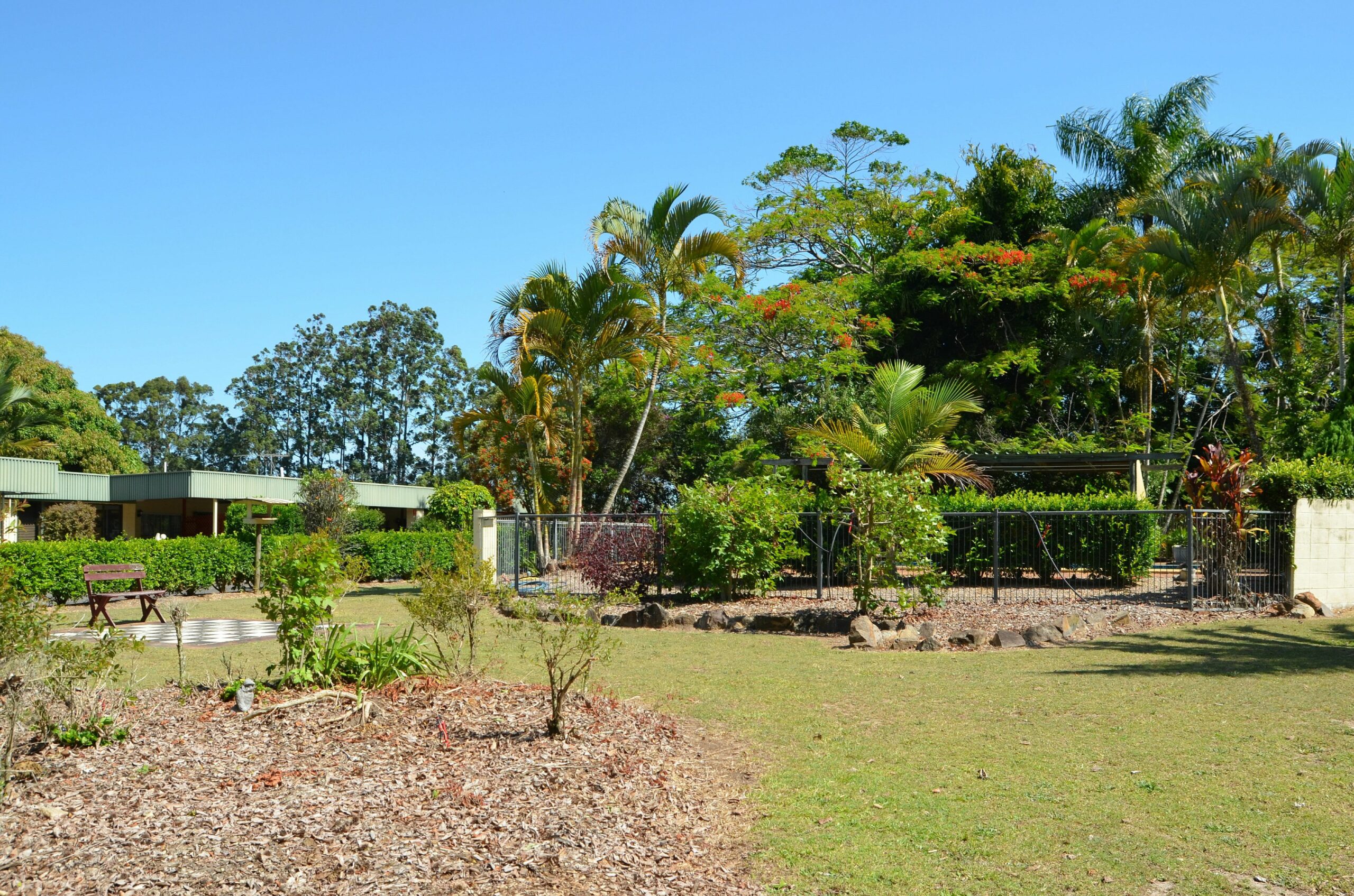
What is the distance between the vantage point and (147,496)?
1342 inches

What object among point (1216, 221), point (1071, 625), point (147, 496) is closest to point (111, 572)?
point (1071, 625)

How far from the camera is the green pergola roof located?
31359mm

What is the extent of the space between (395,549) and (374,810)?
18994 millimetres

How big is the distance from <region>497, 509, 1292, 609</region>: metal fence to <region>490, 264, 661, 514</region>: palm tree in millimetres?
3659

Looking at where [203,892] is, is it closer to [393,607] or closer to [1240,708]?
[1240,708]

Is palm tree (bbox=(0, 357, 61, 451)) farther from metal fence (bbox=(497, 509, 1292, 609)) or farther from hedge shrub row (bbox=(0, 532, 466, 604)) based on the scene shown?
metal fence (bbox=(497, 509, 1292, 609))

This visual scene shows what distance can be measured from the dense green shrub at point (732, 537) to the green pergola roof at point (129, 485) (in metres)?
19.6

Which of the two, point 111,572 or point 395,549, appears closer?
point 111,572

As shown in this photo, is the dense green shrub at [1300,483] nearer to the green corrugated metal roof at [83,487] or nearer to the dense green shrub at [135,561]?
the dense green shrub at [135,561]

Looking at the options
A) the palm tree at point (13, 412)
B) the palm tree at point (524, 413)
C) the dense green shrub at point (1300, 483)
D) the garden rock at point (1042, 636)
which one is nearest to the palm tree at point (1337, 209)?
the dense green shrub at point (1300, 483)

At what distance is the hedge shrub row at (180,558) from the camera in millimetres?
17281

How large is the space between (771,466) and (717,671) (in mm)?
11739

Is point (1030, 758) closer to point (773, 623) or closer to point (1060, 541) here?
point (773, 623)

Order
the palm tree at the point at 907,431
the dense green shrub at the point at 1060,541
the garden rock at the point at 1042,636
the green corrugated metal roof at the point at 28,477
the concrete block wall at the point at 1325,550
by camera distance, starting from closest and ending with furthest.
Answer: the garden rock at the point at 1042,636 < the concrete block wall at the point at 1325,550 < the palm tree at the point at 907,431 < the dense green shrub at the point at 1060,541 < the green corrugated metal roof at the point at 28,477
